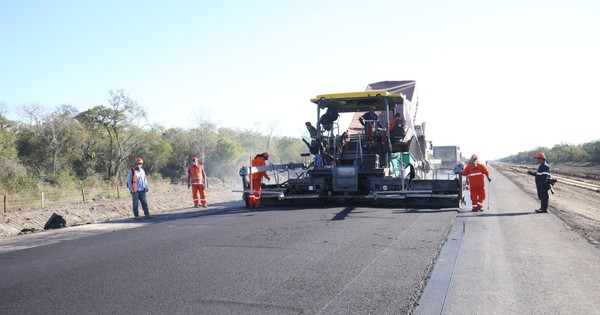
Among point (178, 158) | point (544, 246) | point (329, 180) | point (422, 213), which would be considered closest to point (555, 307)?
point (544, 246)

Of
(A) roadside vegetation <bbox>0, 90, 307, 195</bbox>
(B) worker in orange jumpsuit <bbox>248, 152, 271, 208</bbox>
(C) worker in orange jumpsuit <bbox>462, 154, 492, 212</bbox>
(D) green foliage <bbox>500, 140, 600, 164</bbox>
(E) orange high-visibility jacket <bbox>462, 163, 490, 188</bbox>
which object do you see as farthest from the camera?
(D) green foliage <bbox>500, 140, 600, 164</bbox>

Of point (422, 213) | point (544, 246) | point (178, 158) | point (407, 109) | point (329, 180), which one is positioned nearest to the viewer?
point (544, 246)

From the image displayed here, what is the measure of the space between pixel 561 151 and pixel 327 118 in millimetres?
84844

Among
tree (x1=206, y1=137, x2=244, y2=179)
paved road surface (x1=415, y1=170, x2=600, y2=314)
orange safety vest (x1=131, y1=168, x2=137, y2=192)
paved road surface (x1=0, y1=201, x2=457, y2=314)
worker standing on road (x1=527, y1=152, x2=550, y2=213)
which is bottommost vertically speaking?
paved road surface (x1=415, y1=170, x2=600, y2=314)

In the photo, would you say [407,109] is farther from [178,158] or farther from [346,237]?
[178,158]

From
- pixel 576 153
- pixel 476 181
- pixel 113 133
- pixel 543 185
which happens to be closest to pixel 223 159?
Result: pixel 113 133

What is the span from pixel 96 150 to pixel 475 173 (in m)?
26.4

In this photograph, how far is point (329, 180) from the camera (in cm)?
1225

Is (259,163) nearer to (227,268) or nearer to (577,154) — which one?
(227,268)

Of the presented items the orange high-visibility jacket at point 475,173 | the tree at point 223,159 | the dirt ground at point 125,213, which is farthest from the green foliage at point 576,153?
the orange high-visibility jacket at point 475,173

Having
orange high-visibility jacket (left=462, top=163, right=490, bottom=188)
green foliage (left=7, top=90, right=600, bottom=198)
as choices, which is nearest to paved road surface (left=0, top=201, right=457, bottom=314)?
orange high-visibility jacket (left=462, top=163, right=490, bottom=188)

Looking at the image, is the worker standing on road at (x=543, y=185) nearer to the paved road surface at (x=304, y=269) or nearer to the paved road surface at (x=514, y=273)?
the paved road surface at (x=304, y=269)

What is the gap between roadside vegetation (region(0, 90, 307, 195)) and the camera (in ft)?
82.4

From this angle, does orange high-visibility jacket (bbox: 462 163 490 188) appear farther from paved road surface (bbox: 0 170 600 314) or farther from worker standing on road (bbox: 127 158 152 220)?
worker standing on road (bbox: 127 158 152 220)
